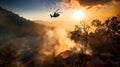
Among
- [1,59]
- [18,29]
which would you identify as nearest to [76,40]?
[1,59]

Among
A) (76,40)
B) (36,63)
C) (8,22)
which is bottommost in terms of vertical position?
(36,63)

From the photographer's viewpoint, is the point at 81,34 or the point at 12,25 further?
the point at 12,25

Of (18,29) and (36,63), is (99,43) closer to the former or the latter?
(36,63)

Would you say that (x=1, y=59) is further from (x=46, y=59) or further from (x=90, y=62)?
(x=90, y=62)

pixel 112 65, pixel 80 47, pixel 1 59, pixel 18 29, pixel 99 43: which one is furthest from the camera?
pixel 18 29

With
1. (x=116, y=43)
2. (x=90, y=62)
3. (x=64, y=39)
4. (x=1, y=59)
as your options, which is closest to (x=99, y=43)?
(x=116, y=43)

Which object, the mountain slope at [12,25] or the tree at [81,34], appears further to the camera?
the mountain slope at [12,25]

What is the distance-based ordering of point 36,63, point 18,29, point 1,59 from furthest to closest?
point 18,29 → point 36,63 → point 1,59

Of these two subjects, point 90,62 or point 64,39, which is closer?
point 90,62

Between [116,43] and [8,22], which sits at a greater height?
[8,22]

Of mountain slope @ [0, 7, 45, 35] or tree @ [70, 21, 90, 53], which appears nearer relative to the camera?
tree @ [70, 21, 90, 53]
